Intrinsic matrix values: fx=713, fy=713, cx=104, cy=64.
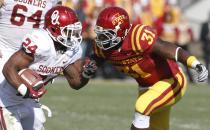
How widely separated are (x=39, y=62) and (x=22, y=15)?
1.29 metres

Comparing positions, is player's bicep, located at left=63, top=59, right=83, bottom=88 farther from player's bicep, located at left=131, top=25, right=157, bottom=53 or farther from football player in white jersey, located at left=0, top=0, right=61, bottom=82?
football player in white jersey, located at left=0, top=0, right=61, bottom=82

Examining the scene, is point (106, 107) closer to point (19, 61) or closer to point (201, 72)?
point (201, 72)

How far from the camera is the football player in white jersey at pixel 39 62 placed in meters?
5.20

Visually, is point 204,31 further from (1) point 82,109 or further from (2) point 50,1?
(2) point 50,1

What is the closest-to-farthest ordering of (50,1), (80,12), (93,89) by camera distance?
1. (50,1)
2. (93,89)
3. (80,12)

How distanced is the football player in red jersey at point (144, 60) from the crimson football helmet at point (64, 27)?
419 millimetres

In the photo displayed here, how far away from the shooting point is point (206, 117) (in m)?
9.19

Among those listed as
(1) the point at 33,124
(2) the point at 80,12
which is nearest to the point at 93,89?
(2) the point at 80,12

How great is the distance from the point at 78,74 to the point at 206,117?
149 inches

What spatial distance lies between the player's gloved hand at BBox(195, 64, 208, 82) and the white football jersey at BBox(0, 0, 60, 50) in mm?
1533

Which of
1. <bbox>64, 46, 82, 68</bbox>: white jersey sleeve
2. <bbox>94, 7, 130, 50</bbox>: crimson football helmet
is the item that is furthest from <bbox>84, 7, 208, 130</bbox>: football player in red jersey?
<bbox>64, 46, 82, 68</bbox>: white jersey sleeve

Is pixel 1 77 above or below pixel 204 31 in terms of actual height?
above

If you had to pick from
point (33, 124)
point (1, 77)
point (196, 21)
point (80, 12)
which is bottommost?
point (196, 21)

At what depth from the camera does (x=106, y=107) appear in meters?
9.93
